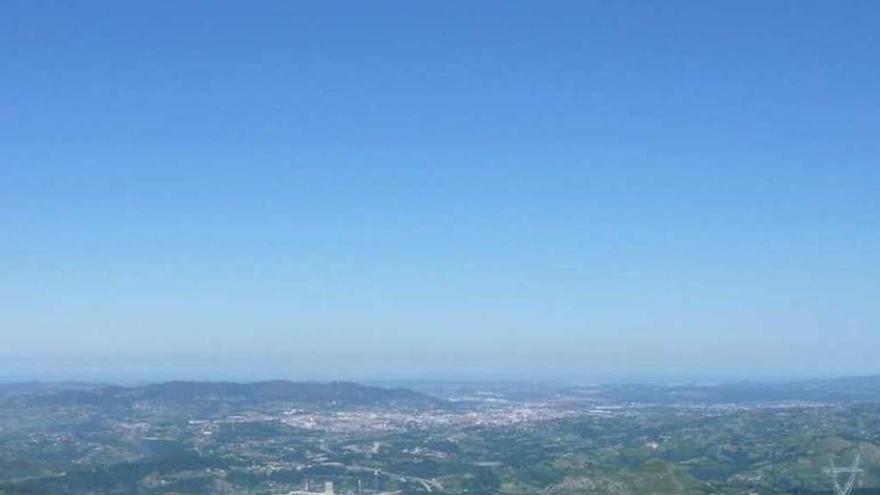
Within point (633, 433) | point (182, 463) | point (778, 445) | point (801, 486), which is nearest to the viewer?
point (801, 486)

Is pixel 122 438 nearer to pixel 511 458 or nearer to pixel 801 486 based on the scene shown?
pixel 511 458

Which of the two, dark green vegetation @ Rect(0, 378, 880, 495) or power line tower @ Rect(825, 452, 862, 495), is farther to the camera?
dark green vegetation @ Rect(0, 378, 880, 495)

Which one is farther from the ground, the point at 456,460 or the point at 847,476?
the point at 847,476

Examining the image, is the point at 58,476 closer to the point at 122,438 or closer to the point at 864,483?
the point at 122,438

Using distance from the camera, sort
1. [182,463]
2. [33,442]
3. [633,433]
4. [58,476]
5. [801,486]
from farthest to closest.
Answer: [633,433]
[33,442]
[182,463]
[58,476]
[801,486]

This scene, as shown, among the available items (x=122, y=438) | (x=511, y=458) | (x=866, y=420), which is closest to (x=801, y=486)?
(x=511, y=458)

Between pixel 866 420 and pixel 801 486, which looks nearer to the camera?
pixel 801 486

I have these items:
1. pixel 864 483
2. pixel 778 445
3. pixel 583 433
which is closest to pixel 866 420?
pixel 778 445

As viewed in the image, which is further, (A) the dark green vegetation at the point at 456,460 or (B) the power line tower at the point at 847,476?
(A) the dark green vegetation at the point at 456,460

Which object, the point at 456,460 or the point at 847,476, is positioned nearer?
the point at 847,476
